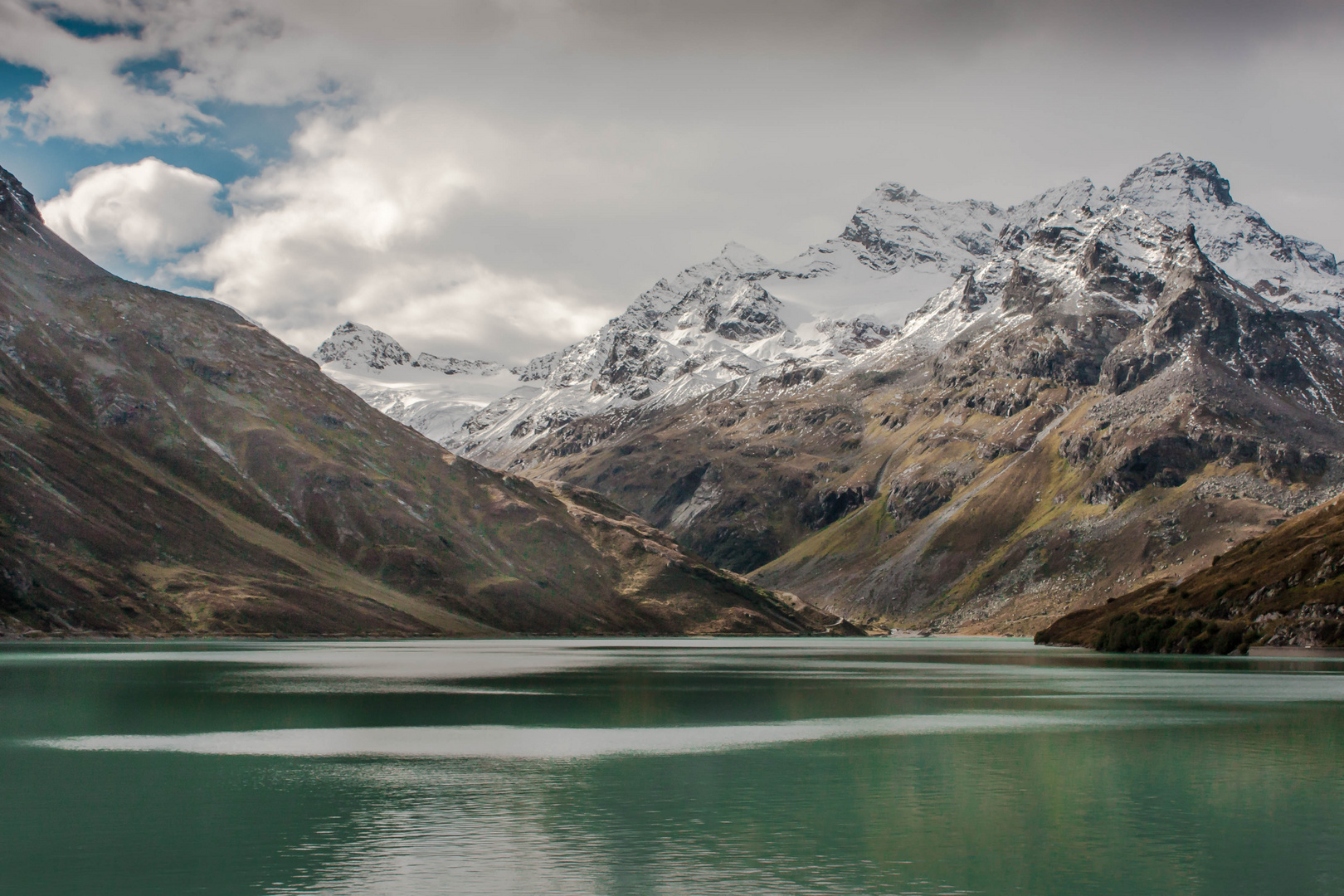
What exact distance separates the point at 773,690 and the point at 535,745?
52.8 m

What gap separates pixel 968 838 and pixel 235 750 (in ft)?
140

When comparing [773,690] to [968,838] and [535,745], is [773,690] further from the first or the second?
[968,838]

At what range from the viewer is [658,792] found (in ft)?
174

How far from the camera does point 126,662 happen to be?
146000 mm

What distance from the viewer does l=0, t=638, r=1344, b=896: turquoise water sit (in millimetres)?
37156

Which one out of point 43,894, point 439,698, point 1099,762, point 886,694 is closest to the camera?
point 43,894

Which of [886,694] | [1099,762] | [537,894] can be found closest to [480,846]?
[537,894]

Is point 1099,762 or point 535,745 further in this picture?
point 535,745

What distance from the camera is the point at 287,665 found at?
490 ft

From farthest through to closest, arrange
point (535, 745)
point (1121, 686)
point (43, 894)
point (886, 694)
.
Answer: point (1121, 686), point (886, 694), point (535, 745), point (43, 894)

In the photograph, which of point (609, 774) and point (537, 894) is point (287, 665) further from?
point (537, 894)

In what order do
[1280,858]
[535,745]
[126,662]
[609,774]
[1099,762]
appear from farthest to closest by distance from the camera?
[126,662], [535,745], [1099,762], [609,774], [1280,858]

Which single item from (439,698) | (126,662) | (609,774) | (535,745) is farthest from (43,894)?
(126,662)

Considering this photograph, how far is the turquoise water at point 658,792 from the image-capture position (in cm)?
3716
